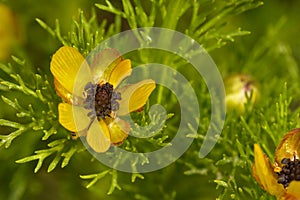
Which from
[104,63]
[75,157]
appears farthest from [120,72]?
[75,157]

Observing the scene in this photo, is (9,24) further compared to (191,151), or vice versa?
(9,24)

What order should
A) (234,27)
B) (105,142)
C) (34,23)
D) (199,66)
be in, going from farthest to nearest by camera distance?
(234,27)
(34,23)
(199,66)
(105,142)

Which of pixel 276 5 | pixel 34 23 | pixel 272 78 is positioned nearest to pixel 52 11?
pixel 34 23

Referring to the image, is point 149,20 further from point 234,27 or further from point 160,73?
point 234,27

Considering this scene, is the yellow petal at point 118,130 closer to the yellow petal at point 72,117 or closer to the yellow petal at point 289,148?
the yellow petal at point 72,117

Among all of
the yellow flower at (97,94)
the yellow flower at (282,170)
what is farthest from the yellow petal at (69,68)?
the yellow flower at (282,170)

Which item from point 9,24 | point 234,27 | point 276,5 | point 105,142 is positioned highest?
point 276,5
